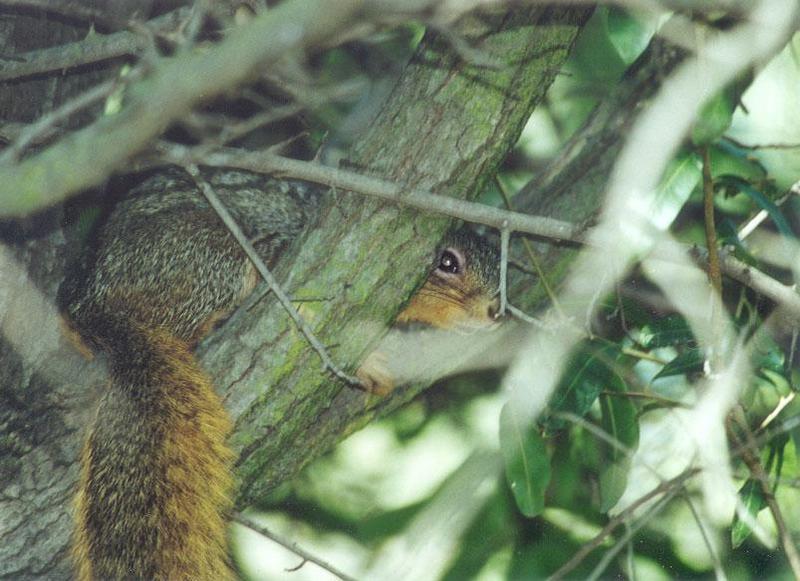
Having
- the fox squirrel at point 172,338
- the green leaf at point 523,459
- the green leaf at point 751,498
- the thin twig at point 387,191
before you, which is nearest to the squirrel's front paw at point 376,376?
the fox squirrel at point 172,338

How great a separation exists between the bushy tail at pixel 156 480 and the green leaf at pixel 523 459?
852mm

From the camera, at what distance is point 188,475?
8.39 ft

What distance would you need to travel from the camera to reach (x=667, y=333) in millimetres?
3006

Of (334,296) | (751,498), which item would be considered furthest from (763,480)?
(334,296)

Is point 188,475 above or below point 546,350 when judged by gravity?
above

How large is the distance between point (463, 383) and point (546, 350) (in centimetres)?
109

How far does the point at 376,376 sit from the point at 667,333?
0.89 m

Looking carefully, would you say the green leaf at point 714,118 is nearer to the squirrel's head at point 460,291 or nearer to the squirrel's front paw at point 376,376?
the squirrel's head at point 460,291

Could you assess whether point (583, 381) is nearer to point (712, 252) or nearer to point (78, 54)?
point (712, 252)

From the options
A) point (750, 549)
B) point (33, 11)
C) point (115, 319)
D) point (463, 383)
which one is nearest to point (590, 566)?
point (750, 549)

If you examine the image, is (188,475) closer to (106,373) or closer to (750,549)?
(106,373)

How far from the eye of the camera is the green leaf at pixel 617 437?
3000 millimetres

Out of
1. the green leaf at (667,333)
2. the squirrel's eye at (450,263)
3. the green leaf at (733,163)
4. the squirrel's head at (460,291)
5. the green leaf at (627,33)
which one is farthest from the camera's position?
the squirrel's eye at (450,263)

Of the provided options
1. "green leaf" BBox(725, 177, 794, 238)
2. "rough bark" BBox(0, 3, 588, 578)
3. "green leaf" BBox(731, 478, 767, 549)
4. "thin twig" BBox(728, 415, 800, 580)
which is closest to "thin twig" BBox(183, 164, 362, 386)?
"rough bark" BBox(0, 3, 588, 578)
